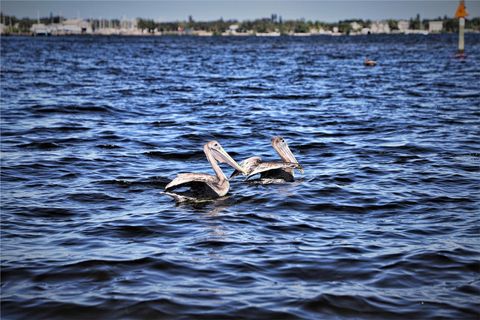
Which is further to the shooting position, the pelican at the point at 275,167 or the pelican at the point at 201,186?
the pelican at the point at 275,167

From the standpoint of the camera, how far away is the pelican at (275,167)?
41.9ft

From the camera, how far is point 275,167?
1290 cm

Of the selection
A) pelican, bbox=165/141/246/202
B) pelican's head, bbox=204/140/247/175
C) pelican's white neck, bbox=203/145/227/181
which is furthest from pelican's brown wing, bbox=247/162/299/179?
pelican, bbox=165/141/246/202

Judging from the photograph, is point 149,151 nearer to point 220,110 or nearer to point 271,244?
point 271,244

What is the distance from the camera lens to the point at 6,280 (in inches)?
303

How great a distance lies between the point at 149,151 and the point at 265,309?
10.1 metres

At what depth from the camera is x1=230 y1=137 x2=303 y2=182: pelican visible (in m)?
12.8

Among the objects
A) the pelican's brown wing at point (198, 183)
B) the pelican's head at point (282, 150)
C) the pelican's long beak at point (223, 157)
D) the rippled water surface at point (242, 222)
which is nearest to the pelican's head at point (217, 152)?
the pelican's long beak at point (223, 157)

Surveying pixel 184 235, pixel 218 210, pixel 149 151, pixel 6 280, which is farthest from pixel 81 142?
pixel 6 280

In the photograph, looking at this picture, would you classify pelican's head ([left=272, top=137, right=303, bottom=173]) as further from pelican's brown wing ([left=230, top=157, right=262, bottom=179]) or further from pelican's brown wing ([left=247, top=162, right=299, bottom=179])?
pelican's brown wing ([left=230, top=157, right=262, bottom=179])

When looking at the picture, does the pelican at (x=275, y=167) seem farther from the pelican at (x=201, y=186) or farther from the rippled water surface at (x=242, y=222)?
the pelican at (x=201, y=186)

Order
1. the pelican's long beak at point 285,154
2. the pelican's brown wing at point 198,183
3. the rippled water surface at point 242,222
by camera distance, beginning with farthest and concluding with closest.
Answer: the pelican's long beak at point 285,154 → the pelican's brown wing at point 198,183 → the rippled water surface at point 242,222

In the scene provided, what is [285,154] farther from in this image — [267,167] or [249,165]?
[249,165]

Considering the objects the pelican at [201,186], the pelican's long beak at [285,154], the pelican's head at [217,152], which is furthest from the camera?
the pelican's long beak at [285,154]
